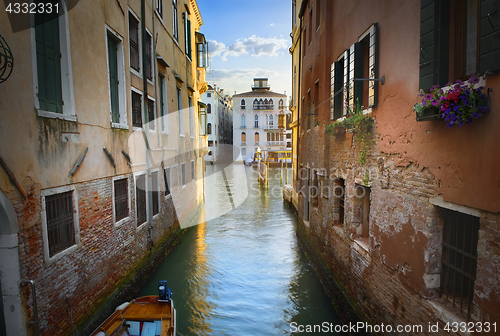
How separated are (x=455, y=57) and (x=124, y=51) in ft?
21.6

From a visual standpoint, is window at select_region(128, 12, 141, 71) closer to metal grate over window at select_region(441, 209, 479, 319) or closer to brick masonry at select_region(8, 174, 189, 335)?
brick masonry at select_region(8, 174, 189, 335)

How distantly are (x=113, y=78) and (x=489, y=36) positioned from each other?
6.65 meters

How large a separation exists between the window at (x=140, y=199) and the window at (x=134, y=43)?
2.95 m

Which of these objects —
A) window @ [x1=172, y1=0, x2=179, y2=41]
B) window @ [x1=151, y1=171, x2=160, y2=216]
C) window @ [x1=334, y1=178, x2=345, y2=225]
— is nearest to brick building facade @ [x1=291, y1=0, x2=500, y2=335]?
window @ [x1=334, y1=178, x2=345, y2=225]

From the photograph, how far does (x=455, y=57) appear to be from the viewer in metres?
3.24

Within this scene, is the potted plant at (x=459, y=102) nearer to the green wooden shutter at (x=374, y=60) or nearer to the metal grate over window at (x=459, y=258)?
the metal grate over window at (x=459, y=258)

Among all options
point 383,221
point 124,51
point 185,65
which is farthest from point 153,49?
point 383,221

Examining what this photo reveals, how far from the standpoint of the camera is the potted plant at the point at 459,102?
268 cm

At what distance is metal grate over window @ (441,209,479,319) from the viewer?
10.5 ft

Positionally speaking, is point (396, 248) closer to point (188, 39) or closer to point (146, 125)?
point (146, 125)

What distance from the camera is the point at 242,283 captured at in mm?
8336

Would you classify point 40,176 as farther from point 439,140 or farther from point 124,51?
point 439,140

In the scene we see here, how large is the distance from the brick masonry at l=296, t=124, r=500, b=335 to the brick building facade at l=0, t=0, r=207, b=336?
→ 4.76m

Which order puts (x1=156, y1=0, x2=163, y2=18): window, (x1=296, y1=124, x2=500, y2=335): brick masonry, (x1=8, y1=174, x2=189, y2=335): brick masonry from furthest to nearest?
(x1=156, y1=0, x2=163, y2=18): window < (x1=8, y1=174, x2=189, y2=335): brick masonry < (x1=296, y1=124, x2=500, y2=335): brick masonry
